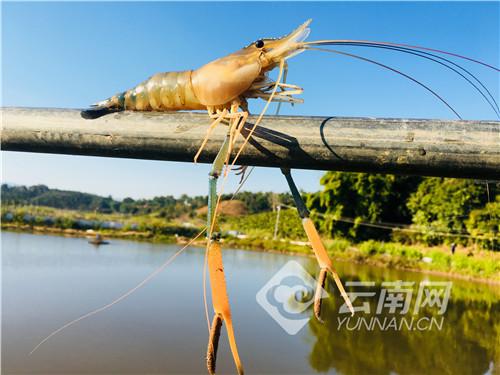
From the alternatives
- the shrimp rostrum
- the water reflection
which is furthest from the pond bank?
the shrimp rostrum

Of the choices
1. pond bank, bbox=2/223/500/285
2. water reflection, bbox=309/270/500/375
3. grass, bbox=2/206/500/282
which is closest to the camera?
water reflection, bbox=309/270/500/375

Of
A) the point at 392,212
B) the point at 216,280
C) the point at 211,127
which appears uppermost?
the point at 211,127

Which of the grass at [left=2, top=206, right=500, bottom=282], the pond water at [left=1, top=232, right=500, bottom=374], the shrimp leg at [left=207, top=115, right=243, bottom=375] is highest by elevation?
the shrimp leg at [left=207, top=115, right=243, bottom=375]

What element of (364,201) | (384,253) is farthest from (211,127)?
(364,201)

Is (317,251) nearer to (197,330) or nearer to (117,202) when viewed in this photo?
(197,330)

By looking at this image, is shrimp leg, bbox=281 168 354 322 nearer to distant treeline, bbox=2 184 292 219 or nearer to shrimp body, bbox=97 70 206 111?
shrimp body, bbox=97 70 206 111

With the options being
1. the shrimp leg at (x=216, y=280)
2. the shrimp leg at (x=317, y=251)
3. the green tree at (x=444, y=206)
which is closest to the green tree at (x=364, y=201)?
the green tree at (x=444, y=206)
